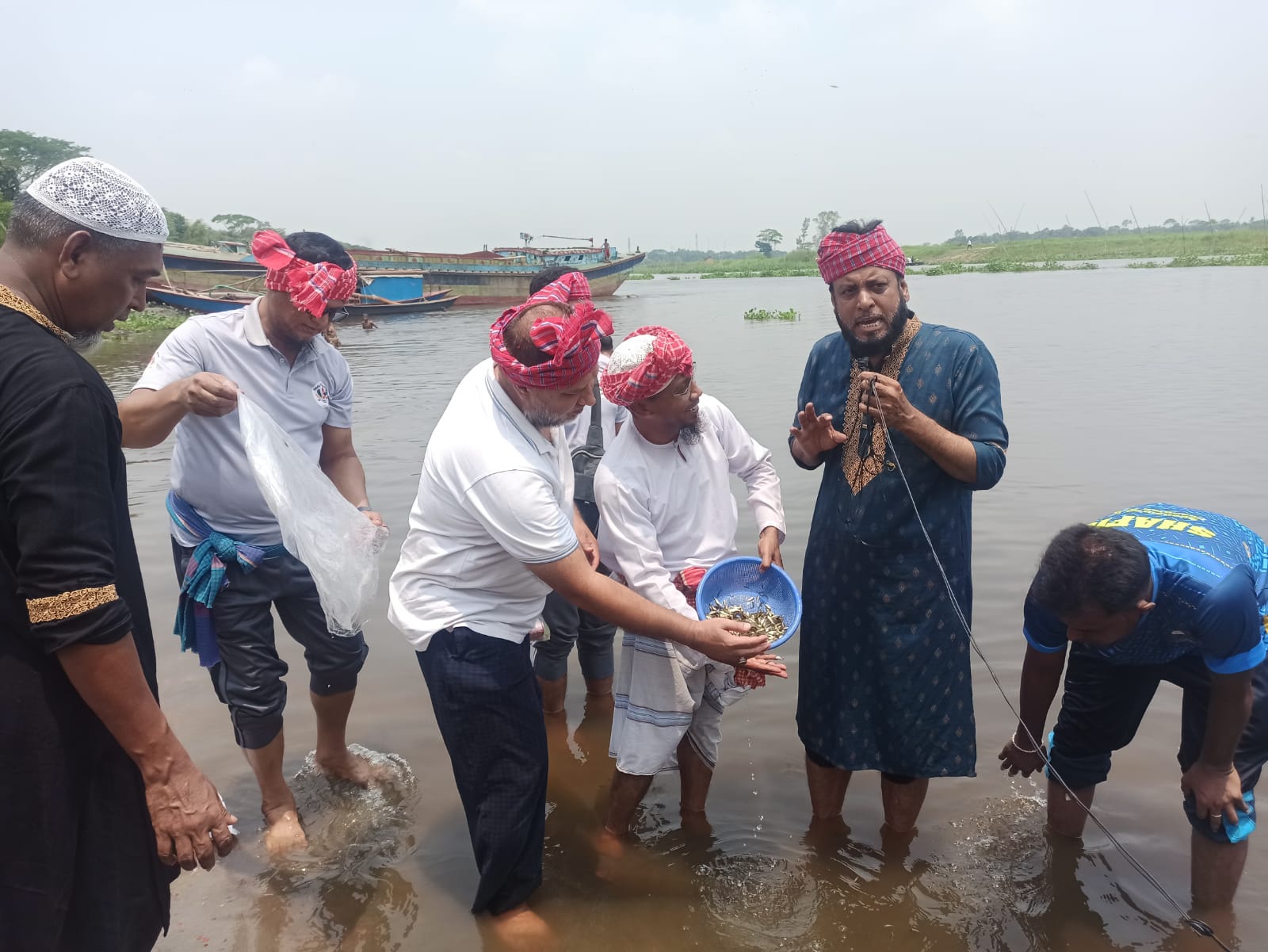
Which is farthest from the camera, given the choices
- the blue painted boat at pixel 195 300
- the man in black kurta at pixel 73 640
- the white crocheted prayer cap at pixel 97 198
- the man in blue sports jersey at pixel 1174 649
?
the blue painted boat at pixel 195 300

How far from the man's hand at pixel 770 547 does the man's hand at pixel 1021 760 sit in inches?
38.0

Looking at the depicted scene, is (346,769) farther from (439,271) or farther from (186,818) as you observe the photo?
(439,271)

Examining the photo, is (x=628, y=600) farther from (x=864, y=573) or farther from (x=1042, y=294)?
Answer: (x=1042, y=294)

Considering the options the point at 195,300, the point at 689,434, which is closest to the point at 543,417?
the point at 689,434

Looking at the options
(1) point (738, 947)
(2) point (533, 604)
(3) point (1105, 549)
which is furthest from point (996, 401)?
(1) point (738, 947)

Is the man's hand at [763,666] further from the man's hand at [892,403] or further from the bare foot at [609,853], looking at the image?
the bare foot at [609,853]

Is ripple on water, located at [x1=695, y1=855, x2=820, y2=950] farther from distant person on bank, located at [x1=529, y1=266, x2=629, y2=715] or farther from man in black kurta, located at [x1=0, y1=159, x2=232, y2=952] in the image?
man in black kurta, located at [x1=0, y1=159, x2=232, y2=952]

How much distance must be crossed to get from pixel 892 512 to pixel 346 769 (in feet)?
7.43

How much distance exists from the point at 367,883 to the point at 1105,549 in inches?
95.5

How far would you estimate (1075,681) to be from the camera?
2.62m

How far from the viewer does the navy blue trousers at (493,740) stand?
7.14 feet

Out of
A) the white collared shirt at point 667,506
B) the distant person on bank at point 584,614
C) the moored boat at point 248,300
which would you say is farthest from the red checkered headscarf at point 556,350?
the moored boat at point 248,300

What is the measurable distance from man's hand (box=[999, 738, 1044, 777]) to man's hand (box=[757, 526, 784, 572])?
0.97 metres

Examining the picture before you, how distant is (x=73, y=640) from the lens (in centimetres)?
142
